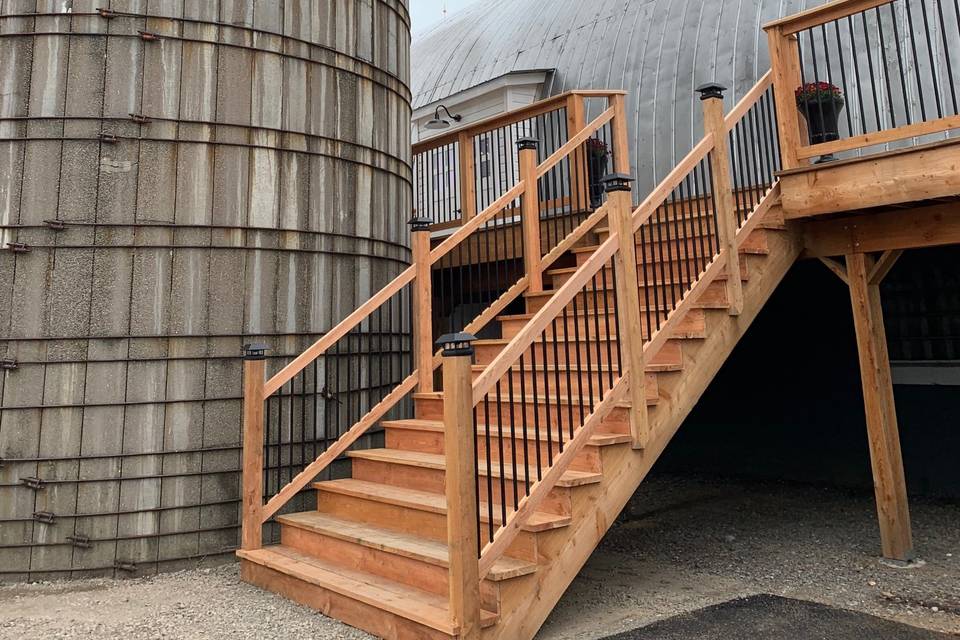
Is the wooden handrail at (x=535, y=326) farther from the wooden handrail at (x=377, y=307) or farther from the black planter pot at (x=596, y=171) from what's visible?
the black planter pot at (x=596, y=171)

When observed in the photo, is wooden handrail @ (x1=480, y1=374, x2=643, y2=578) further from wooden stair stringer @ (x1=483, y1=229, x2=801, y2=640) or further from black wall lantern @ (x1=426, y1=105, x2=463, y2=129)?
black wall lantern @ (x1=426, y1=105, x2=463, y2=129)

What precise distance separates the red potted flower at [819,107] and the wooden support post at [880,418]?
43.6 inches

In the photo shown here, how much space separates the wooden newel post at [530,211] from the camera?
17.8 ft

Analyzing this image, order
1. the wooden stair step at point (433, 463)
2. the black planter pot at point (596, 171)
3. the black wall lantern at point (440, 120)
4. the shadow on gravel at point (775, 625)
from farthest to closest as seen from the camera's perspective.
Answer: the black wall lantern at point (440, 120) < the black planter pot at point (596, 171) < the wooden stair step at point (433, 463) < the shadow on gravel at point (775, 625)

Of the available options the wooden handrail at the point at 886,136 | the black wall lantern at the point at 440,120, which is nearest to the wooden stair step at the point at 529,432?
the wooden handrail at the point at 886,136

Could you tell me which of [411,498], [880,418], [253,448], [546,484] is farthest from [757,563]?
[253,448]

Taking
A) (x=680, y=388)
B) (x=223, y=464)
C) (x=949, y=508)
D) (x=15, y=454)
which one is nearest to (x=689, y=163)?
(x=680, y=388)

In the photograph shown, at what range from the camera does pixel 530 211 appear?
17.8ft

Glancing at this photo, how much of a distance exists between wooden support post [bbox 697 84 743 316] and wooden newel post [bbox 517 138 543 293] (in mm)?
1476

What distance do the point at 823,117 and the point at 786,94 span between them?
763 millimetres

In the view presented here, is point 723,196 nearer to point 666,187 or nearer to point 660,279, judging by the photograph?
point 666,187

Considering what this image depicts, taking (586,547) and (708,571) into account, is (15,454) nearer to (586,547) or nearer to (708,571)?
(586,547)

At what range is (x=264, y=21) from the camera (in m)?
4.99

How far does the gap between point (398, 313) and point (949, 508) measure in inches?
210
